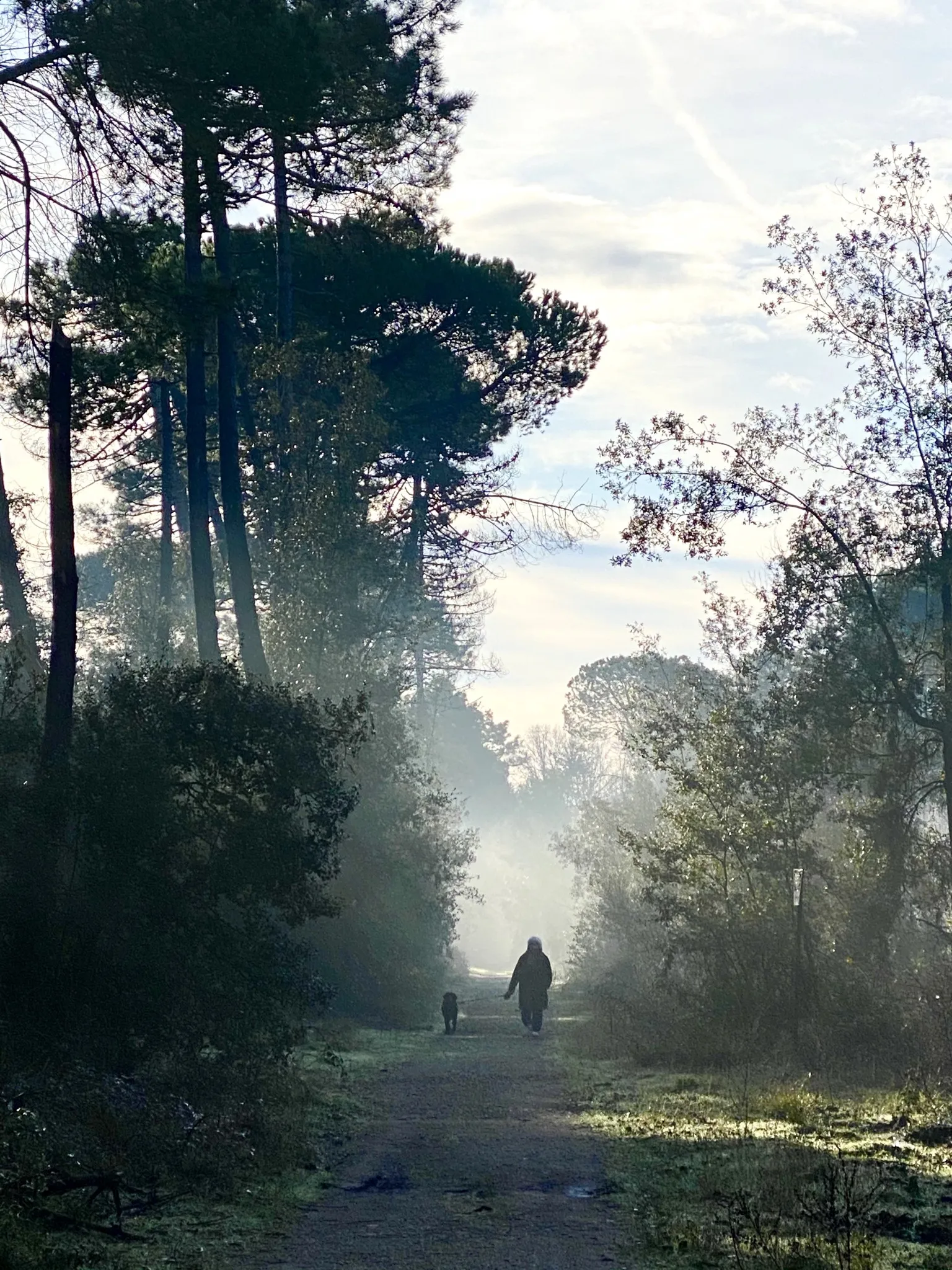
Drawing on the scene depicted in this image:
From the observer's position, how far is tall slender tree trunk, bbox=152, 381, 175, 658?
3534 centimetres

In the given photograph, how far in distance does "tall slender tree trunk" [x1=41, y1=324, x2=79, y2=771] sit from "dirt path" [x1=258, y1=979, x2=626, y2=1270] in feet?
18.6

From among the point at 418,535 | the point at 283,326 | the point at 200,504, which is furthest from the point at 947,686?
the point at 418,535

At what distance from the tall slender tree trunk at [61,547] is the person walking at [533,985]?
12214 millimetres

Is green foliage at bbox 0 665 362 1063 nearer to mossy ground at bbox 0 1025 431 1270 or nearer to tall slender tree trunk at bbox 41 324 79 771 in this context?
tall slender tree trunk at bbox 41 324 79 771

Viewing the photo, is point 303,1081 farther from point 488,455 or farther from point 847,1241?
point 488,455

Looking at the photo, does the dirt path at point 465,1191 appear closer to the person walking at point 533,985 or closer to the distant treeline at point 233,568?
the distant treeline at point 233,568

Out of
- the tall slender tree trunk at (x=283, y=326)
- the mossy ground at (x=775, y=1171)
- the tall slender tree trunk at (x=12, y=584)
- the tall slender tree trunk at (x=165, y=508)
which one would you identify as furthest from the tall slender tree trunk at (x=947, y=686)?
the tall slender tree trunk at (x=165, y=508)

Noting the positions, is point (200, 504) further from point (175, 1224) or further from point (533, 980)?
point (175, 1224)

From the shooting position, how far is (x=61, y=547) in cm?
1580

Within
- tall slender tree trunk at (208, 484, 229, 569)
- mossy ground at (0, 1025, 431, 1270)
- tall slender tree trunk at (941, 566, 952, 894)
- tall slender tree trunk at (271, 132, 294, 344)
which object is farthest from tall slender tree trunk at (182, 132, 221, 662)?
mossy ground at (0, 1025, 431, 1270)

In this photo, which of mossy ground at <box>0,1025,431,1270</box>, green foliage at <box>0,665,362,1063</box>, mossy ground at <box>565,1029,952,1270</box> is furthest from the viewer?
green foliage at <box>0,665,362,1063</box>

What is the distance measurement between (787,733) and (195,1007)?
13.2 m

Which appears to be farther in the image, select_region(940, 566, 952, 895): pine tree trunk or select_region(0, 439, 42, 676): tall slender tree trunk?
select_region(0, 439, 42, 676): tall slender tree trunk

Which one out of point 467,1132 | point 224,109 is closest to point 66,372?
point 224,109
